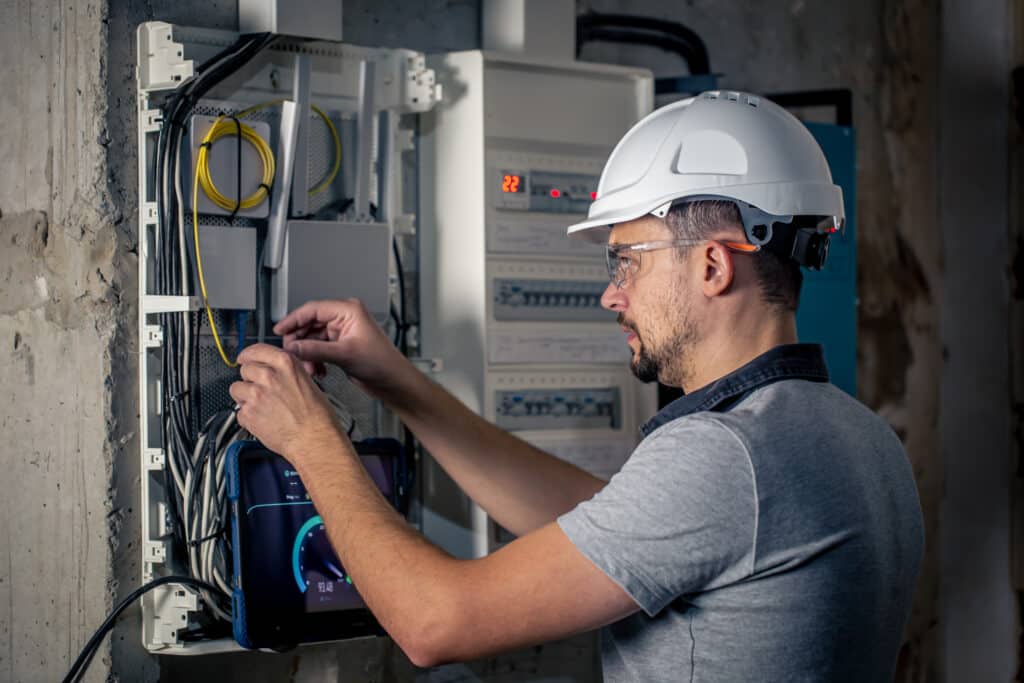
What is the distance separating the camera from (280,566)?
A: 1933 millimetres

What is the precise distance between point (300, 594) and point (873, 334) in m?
1.87

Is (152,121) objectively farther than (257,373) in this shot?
Yes

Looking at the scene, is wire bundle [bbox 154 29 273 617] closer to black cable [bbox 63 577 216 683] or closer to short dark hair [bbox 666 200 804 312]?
black cable [bbox 63 577 216 683]

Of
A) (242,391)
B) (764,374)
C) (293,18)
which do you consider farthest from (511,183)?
(764,374)

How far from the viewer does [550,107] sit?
92.0 inches

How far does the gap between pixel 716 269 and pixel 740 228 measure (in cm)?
7

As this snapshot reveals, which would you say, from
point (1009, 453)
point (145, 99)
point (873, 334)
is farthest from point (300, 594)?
point (1009, 453)

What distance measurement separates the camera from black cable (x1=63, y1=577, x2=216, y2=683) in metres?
1.92

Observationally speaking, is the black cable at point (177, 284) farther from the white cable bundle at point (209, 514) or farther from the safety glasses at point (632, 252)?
the safety glasses at point (632, 252)

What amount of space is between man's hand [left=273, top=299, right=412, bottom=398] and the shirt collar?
59cm

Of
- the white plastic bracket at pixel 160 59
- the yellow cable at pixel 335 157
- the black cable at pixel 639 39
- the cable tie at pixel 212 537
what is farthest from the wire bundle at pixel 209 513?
the black cable at pixel 639 39

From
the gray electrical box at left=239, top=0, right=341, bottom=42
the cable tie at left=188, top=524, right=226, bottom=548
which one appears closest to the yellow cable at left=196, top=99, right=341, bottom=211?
the gray electrical box at left=239, top=0, right=341, bottom=42

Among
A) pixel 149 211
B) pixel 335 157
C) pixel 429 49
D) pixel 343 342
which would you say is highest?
pixel 429 49

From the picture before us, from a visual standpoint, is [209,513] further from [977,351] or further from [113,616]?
[977,351]
